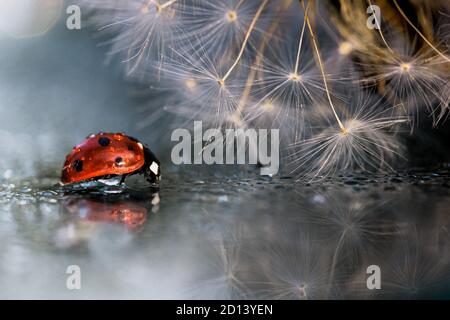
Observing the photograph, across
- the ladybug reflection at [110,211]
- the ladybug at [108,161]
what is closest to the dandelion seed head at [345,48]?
the ladybug at [108,161]

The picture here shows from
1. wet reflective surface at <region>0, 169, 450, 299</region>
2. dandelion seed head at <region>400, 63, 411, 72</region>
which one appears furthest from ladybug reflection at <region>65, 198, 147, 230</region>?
dandelion seed head at <region>400, 63, 411, 72</region>

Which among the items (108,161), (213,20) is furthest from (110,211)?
(213,20)

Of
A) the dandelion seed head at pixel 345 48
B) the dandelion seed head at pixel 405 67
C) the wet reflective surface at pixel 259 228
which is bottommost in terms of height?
the wet reflective surface at pixel 259 228

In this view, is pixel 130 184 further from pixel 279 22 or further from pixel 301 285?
pixel 301 285

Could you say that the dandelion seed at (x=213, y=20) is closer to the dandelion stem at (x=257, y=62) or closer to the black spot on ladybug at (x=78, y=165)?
the dandelion stem at (x=257, y=62)

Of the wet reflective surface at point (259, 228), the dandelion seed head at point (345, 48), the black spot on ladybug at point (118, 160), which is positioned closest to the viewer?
the wet reflective surface at point (259, 228)

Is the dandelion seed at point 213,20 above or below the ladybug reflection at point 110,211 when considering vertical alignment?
above

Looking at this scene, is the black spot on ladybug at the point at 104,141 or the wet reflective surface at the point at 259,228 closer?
the wet reflective surface at the point at 259,228
